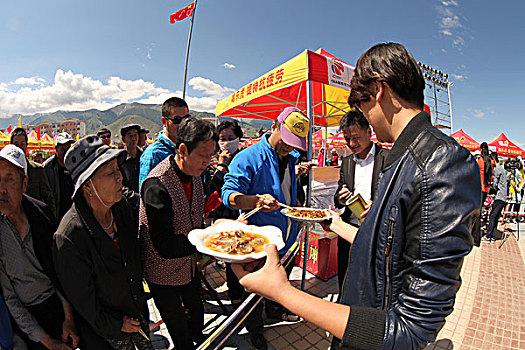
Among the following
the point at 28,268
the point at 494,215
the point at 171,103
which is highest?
the point at 171,103

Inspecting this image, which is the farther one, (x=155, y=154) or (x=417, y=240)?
(x=155, y=154)

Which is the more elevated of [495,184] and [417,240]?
[495,184]

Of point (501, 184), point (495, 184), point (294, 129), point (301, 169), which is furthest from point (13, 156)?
point (495, 184)

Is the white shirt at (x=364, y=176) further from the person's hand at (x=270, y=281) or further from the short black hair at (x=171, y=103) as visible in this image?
the short black hair at (x=171, y=103)

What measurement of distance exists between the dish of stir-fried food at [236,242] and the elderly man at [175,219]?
13.0 inches

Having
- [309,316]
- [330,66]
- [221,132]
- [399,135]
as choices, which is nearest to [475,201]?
[399,135]

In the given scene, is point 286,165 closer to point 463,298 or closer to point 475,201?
point 475,201

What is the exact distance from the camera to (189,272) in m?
2.18

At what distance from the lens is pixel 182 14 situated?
39.4ft

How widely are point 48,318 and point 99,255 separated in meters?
0.72

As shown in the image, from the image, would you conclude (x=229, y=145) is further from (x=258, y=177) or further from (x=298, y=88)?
(x=298, y=88)

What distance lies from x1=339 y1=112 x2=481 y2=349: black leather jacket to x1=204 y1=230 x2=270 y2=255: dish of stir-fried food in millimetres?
759

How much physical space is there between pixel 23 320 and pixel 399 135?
2.52 metres

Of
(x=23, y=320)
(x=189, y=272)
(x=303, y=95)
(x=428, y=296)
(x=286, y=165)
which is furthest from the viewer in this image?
(x=303, y=95)
